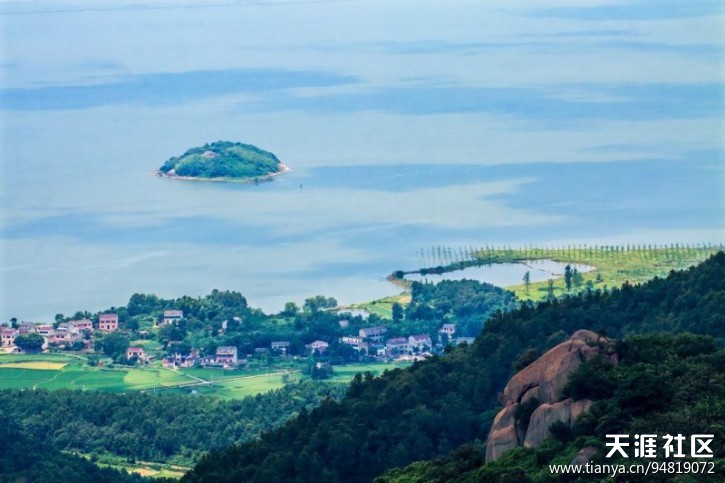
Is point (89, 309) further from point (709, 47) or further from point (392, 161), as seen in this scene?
point (709, 47)

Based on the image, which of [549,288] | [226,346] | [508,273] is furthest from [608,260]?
[226,346]

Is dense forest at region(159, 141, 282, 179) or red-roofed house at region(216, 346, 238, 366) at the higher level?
dense forest at region(159, 141, 282, 179)

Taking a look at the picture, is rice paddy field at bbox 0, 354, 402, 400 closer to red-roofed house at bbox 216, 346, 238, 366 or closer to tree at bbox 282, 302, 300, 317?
red-roofed house at bbox 216, 346, 238, 366

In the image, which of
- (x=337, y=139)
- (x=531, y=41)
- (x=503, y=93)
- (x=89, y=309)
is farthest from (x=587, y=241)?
(x=531, y=41)

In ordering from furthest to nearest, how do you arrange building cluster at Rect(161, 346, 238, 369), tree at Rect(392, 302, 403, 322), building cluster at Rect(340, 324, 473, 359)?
tree at Rect(392, 302, 403, 322) → building cluster at Rect(340, 324, 473, 359) → building cluster at Rect(161, 346, 238, 369)

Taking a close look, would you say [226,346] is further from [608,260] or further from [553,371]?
[553,371]

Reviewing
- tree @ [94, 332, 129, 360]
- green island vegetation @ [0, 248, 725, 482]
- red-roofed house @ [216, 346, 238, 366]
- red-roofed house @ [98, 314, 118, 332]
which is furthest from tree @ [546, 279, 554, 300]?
red-roofed house @ [98, 314, 118, 332]
